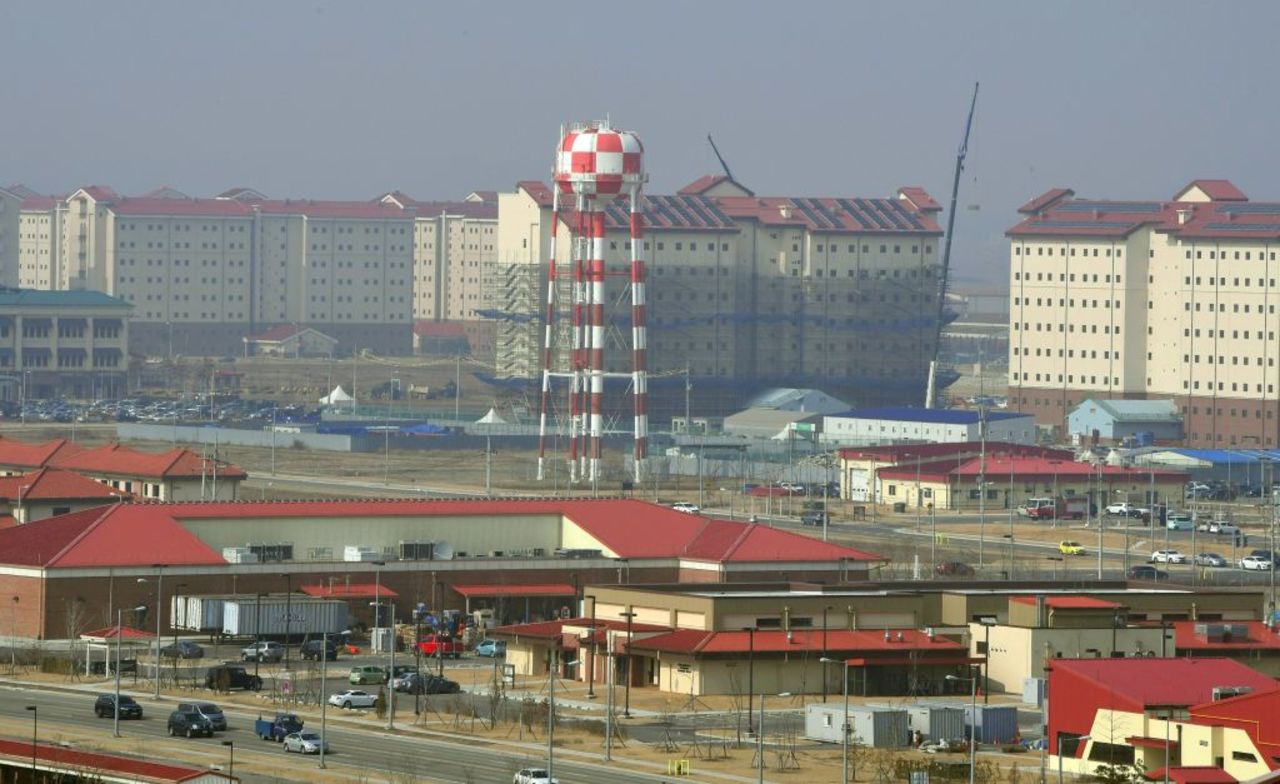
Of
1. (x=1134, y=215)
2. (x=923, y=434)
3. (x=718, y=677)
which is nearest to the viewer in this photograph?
(x=718, y=677)

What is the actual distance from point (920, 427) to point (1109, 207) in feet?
92.9

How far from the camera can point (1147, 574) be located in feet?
292

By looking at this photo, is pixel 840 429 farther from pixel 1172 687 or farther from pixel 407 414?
pixel 1172 687

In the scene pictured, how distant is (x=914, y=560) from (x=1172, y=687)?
37.0 m

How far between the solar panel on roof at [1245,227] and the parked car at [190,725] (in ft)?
367

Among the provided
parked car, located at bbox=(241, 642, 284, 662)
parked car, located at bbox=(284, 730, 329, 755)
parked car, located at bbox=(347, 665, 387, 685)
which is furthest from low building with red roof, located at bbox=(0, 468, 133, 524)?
A: parked car, located at bbox=(284, 730, 329, 755)

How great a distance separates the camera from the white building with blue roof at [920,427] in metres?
146

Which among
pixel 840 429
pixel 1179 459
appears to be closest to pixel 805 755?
pixel 1179 459

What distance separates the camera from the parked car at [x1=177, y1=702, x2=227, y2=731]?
53.2m

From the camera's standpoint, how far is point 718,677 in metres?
62.7

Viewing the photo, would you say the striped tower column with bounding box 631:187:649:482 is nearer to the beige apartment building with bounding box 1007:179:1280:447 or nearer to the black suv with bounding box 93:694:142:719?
the beige apartment building with bounding box 1007:179:1280:447

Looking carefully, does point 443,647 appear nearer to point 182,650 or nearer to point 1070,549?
point 182,650

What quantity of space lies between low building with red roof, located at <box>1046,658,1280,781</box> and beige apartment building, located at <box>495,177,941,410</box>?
11542cm

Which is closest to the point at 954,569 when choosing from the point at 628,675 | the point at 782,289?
the point at 628,675
